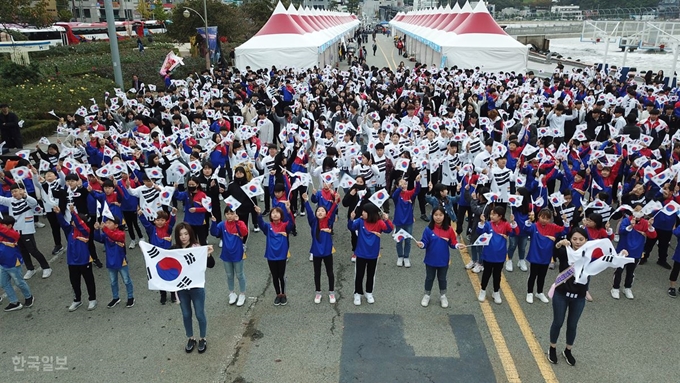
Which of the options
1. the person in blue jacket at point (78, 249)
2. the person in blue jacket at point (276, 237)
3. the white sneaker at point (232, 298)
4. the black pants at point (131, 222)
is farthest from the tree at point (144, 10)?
the person in blue jacket at point (276, 237)

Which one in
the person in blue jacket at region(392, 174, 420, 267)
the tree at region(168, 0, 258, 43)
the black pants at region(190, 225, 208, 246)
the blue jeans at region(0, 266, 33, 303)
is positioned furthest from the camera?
the tree at region(168, 0, 258, 43)

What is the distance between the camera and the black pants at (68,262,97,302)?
6359mm

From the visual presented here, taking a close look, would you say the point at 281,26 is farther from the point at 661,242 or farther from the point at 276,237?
the point at 661,242

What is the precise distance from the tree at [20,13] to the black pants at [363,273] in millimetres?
21706

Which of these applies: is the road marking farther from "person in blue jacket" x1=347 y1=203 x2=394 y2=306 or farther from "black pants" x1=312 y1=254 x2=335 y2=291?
"black pants" x1=312 y1=254 x2=335 y2=291

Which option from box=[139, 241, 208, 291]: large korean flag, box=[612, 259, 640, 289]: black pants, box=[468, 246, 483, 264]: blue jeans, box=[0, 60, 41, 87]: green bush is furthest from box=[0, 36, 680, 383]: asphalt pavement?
box=[0, 60, 41, 87]: green bush

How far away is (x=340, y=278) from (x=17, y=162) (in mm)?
6065

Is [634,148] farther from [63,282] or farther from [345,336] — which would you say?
[63,282]

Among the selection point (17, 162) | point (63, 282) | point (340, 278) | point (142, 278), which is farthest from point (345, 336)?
point (17, 162)

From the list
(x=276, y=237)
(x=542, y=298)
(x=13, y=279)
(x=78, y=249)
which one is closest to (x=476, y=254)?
(x=542, y=298)

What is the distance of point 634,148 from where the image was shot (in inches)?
372

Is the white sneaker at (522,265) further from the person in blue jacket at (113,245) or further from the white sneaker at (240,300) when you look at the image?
the person in blue jacket at (113,245)

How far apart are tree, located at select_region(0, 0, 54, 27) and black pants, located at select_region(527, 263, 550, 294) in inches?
916

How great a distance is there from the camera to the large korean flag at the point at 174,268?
5.25 metres
